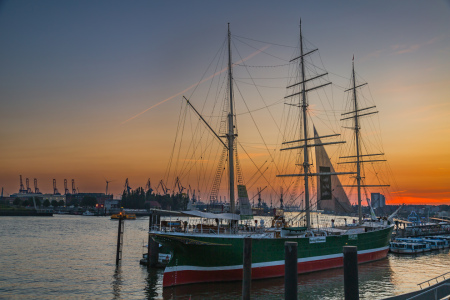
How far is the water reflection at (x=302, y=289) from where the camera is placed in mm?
25828

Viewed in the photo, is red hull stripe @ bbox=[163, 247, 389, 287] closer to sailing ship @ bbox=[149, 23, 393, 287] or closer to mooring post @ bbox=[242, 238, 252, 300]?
sailing ship @ bbox=[149, 23, 393, 287]

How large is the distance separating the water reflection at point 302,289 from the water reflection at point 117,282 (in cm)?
445

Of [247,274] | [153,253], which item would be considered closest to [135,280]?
[153,253]

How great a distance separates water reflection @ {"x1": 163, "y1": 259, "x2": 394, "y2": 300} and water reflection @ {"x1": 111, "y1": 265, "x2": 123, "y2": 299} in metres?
4.45

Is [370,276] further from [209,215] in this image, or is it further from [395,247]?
[395,247]

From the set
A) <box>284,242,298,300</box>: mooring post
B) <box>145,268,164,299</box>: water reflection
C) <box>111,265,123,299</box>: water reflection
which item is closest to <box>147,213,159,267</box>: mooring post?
<box>145,268,164,299</box>: water reflection

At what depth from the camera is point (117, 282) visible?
31.8 m

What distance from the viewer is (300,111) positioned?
42.3 metres

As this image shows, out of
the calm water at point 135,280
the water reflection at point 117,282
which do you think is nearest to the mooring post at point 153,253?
the calm water at point 135,280

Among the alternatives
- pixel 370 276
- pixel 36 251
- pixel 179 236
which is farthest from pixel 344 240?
pixel 36 251

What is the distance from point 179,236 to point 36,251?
36174 millimetres

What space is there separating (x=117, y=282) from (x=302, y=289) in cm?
1714

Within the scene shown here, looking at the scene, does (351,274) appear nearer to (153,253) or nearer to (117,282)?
(117,282)

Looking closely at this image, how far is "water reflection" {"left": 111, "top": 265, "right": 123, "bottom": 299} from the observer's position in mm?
28066
